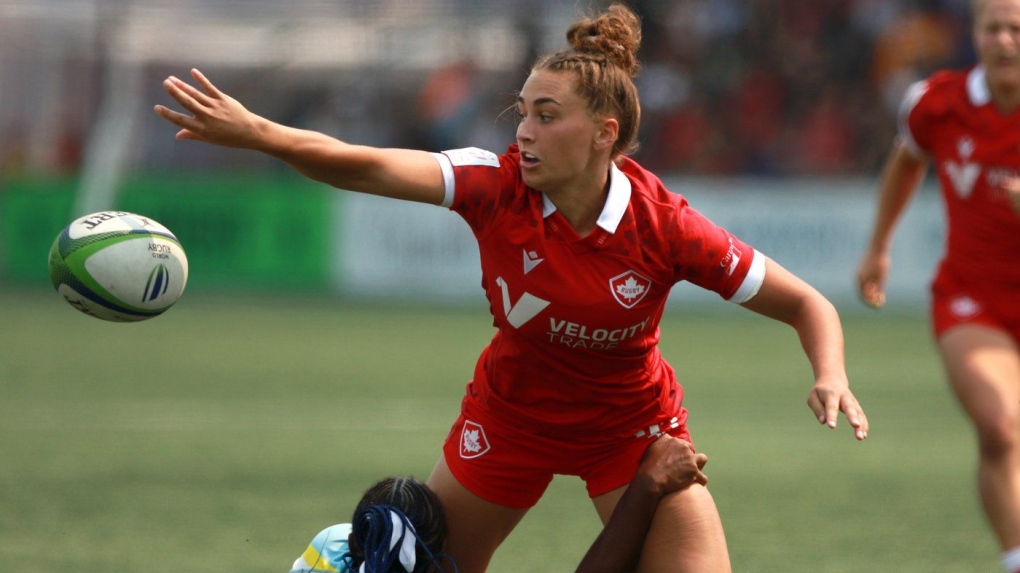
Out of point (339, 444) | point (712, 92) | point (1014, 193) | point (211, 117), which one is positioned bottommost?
point (712, 92)

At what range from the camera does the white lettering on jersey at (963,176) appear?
546 centimetres

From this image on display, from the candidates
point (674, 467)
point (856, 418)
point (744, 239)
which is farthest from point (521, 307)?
point (744, 239)

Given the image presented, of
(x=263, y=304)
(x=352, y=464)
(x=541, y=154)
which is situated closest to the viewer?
(x=541, y=154)

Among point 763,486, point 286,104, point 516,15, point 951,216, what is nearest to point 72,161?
point 286,104

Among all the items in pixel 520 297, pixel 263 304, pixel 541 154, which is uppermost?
pixel 541 154

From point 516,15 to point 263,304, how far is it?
17.7 ft

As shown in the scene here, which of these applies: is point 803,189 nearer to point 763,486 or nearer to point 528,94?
point 763,486

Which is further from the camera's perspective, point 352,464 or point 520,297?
point 352,464

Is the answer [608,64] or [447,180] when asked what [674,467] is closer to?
[447,180]

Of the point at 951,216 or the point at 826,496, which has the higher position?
the point at 951,216

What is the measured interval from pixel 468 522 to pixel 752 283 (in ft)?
4.11

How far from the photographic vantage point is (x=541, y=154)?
434cm

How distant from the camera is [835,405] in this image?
4078 mm

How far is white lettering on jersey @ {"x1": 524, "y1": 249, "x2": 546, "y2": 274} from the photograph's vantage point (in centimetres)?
438
